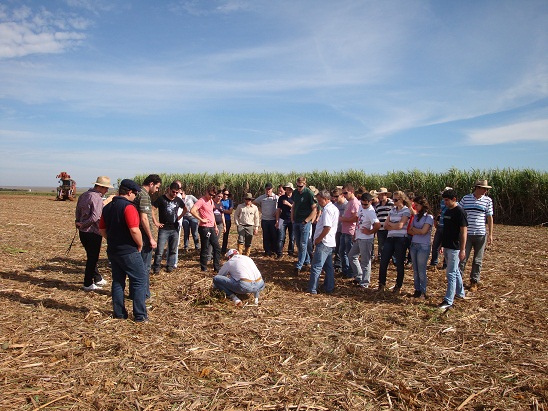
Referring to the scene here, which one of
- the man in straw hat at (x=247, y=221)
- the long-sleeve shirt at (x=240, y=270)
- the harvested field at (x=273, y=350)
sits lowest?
the harvested field at (x=273, y=350)

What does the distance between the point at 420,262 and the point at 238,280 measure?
329 cm

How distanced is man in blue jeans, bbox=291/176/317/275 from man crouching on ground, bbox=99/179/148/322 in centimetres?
421

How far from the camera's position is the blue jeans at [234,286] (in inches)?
262

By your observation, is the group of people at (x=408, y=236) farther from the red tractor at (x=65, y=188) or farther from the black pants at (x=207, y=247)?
the red tractor at (x=65, y=188)

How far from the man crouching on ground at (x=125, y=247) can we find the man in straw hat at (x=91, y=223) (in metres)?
1.58

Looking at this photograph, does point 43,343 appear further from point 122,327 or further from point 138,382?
point 138,382

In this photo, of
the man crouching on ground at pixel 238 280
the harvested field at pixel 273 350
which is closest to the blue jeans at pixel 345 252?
the harvested field at pixel 273 350

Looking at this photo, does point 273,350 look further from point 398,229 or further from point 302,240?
point 302,240

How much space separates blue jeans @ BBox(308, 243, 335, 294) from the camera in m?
7.52

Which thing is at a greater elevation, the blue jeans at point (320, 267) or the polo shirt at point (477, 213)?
the polo shirt at point (477, 213)

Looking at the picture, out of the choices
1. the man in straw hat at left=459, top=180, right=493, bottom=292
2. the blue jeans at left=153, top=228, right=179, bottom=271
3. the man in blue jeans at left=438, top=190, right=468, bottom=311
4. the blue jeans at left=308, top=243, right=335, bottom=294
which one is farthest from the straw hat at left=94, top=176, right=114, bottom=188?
the man in straw hat at left=459, top=180, right=493, bottom=292

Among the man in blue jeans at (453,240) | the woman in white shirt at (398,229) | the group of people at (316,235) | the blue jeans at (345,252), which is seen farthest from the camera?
the blue jeans at (345,252)

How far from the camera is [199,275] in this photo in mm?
8828

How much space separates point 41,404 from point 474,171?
24.3 m
